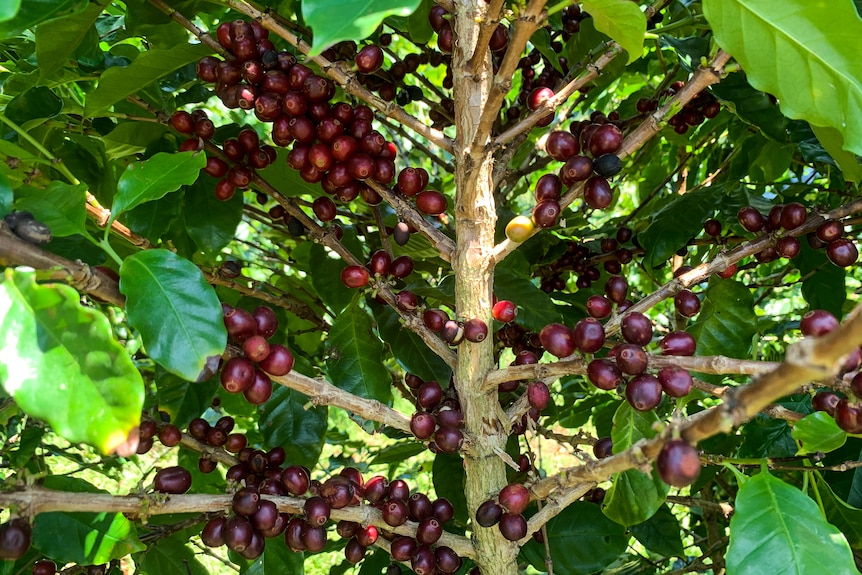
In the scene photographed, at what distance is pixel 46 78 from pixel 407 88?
3.03 ft

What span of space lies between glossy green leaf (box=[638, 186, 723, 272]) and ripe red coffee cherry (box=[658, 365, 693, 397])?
744mm

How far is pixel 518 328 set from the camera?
1648 mm

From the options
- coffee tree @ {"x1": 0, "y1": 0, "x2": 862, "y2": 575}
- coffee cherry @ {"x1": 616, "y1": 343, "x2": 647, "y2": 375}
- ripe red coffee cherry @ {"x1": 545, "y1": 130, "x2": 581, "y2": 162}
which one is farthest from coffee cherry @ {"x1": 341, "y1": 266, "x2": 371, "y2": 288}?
coffee cherry @ {"x1": 616, "y1": 343, "x2": 647, "y2": 375}

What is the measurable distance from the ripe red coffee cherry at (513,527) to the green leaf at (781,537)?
332 millimetres

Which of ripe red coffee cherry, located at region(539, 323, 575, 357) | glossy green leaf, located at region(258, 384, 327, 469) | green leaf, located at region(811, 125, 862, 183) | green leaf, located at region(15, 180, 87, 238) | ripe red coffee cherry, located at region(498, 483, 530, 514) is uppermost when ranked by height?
green leaf, located at region(811, 125, 862, 183)

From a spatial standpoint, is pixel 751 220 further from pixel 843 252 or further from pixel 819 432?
pixel 819 432

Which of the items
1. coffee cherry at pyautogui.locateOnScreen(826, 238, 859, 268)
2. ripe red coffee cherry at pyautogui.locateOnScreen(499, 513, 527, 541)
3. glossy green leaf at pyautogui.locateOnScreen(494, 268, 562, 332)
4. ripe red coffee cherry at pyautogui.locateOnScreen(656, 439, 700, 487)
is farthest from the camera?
glossy green leaf at pyautogui.locateOnScreen(494, 268, 562, 332)

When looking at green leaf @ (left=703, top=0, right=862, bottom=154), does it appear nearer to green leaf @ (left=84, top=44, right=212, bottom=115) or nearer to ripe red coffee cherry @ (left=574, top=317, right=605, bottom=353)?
ripe red coffee cherry @ (left=574, top=317, right=605, bottom=353)

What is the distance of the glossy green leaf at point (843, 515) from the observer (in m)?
1.27

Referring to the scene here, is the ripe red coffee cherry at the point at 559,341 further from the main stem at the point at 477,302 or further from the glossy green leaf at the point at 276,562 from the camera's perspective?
the glossy green leaf at the point at 276,562

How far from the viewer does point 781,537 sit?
938mm

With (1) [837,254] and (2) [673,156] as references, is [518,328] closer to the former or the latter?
(1) [837,254]

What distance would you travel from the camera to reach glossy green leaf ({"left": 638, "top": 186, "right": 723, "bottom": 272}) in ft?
5.31

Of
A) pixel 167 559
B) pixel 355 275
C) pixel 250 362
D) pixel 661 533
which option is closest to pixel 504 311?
pixel 355 275
